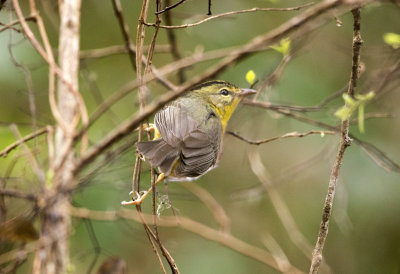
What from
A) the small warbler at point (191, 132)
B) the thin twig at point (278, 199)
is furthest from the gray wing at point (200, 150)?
the thin twig at point (278, 199)

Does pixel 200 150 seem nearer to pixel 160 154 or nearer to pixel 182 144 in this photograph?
pixel 182 144

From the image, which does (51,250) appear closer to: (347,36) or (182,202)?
(182,202)

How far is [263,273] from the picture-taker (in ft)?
19.3

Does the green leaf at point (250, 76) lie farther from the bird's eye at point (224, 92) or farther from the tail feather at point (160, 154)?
the bird's eye at point (224, 92)

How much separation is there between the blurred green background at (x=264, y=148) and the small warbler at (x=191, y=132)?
0.41 metres

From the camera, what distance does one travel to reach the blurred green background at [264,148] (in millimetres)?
4930

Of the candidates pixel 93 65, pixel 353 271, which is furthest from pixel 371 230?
pixel 93 65

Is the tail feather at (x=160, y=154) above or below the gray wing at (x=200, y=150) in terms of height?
above

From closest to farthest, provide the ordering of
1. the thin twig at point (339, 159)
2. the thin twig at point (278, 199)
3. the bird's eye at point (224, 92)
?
1. the thin twig at point (339, 159)
2. the thin twig at point (278, 199)
3. the bird's eye at point (224, 92)

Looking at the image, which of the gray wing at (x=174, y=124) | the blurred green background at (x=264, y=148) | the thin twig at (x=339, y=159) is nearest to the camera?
the thin twig at (x=339, y=159)

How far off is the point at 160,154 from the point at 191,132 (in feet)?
1.84

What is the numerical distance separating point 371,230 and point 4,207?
438 cm

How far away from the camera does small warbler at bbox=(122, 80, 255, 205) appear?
3422mm

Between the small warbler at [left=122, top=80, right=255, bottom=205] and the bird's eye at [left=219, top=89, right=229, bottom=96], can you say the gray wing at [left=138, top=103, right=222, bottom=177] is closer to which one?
the small warbler at [left=122, top=80, right=255, bottom=205]
